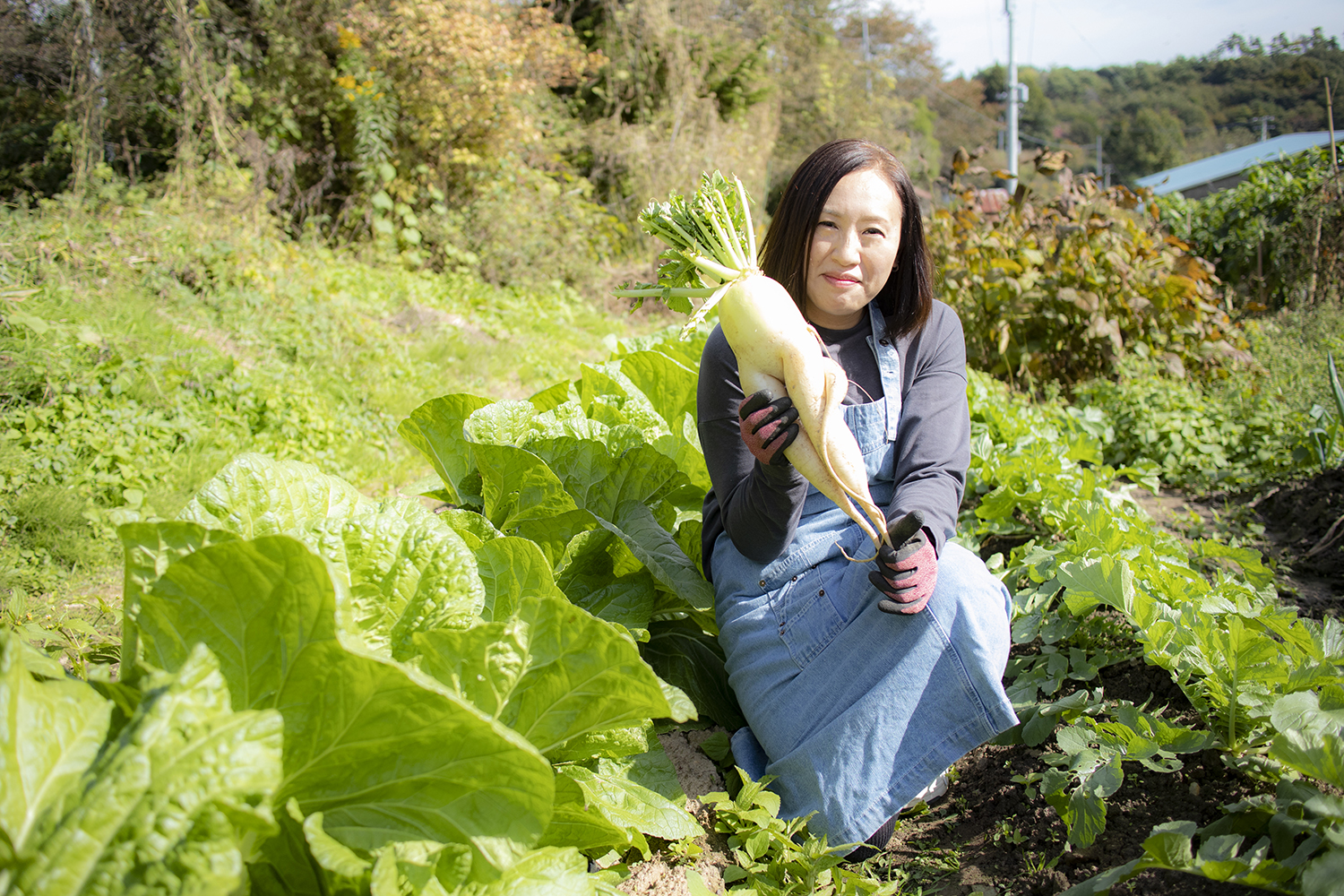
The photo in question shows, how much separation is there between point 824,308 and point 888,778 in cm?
111

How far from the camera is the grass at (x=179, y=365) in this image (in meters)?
2.99

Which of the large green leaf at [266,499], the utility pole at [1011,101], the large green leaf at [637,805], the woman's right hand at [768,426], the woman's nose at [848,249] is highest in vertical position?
the utility pole at [1011,101]

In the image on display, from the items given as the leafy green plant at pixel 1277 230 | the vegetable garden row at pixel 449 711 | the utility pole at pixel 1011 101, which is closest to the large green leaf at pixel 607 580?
the vegetable garden row at pixel 449 711

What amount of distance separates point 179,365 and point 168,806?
3661mm

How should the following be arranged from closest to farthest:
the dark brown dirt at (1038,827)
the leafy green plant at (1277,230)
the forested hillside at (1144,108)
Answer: the dark brown dirt at (1038,827)
the leafy green plant at (1277,230)
the forested hillside at (1144,108)

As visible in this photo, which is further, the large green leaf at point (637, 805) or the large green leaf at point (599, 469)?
the large green leaf at point (599, 469)

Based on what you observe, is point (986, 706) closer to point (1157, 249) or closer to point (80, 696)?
point (80, 696)

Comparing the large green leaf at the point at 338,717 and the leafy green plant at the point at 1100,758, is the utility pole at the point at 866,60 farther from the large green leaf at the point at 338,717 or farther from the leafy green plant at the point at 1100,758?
the large green leaf at the point at 338,717

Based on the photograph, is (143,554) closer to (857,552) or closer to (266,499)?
(266,499)

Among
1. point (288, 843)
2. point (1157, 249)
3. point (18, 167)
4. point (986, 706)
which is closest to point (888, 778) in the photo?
point (986, 706)

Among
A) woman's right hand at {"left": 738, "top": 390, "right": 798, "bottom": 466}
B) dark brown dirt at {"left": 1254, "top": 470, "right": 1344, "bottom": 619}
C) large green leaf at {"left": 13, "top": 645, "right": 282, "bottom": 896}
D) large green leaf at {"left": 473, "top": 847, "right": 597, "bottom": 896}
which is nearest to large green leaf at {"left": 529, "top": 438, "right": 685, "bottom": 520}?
woman's right hand at {"left": 738, "top": 390, "right": 798, "bottom": 466}

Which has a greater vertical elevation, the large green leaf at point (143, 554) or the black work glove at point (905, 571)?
the large green leaf at point (143, 554)

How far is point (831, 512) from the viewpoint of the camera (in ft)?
6.52

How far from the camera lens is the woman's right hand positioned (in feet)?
5.60
